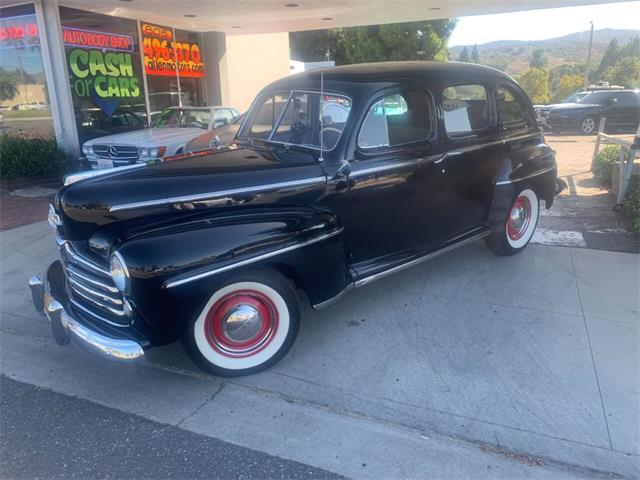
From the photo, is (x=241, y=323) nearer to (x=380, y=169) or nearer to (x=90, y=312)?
(x=90, y=312)

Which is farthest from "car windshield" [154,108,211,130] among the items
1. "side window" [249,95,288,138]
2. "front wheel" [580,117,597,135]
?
"front wheel" [580,117,597,135]

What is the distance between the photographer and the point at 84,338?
9.38ft

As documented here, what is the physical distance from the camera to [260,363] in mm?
3299

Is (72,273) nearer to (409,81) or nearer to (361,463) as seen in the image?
(361,463)

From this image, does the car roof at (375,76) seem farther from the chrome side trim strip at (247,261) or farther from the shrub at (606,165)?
the shrub at (606,165)

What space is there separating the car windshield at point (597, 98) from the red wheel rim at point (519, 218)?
14.7m

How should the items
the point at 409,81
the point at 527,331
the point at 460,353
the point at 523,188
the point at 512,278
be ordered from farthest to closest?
the point at 523,188 < the point at 512,278 < the point at 409,81 < the point at 527,331 < the point at 460,353

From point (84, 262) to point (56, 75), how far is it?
8.50 metres

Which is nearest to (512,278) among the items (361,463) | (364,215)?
(364,215)

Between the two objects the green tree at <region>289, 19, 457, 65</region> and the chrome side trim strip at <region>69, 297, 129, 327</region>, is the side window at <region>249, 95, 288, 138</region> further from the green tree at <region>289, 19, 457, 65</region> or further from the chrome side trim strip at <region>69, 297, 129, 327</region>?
the green tree at <region>289, 19, 457, 65</region>

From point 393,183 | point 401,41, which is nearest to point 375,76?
point 393,183

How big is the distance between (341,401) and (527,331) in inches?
65.8

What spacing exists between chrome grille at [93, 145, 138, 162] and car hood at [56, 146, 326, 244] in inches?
190

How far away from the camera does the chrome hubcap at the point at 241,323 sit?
3129 millimetres
